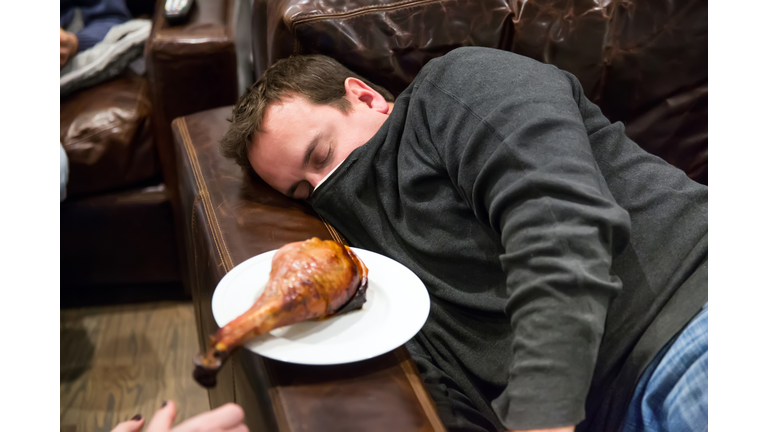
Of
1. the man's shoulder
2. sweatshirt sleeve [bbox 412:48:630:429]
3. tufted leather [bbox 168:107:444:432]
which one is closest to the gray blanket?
tufted leather [bbox 168:107:444:432]

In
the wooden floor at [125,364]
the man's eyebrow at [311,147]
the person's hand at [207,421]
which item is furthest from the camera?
the wooden floor at [125,364]

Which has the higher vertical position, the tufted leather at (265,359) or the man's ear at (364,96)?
the man's ear at (364,96)

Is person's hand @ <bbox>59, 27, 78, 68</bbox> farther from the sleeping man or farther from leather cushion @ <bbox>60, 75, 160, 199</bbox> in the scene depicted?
the sleeping man

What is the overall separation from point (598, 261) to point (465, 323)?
304mm

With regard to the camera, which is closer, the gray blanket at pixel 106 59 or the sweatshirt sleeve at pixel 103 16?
the gray blanket at pixel 106 59

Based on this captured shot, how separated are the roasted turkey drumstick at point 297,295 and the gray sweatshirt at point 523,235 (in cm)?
19

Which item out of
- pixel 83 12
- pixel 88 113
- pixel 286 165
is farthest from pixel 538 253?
pixel 83 12

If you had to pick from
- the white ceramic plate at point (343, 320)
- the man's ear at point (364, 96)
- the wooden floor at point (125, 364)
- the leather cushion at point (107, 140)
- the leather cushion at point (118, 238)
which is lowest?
the wooden floor at point (125, 364)

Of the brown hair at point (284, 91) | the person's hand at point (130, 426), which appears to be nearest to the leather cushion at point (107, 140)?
the brown hair at point (284, 91)

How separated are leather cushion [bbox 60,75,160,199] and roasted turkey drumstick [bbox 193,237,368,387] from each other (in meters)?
1.01

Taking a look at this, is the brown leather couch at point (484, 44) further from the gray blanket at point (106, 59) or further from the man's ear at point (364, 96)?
the gray blanket at point (106, 59)

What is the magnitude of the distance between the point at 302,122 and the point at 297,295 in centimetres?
39

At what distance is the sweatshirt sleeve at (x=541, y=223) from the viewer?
598 millimetres

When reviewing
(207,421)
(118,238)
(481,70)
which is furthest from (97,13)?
(207,421)
